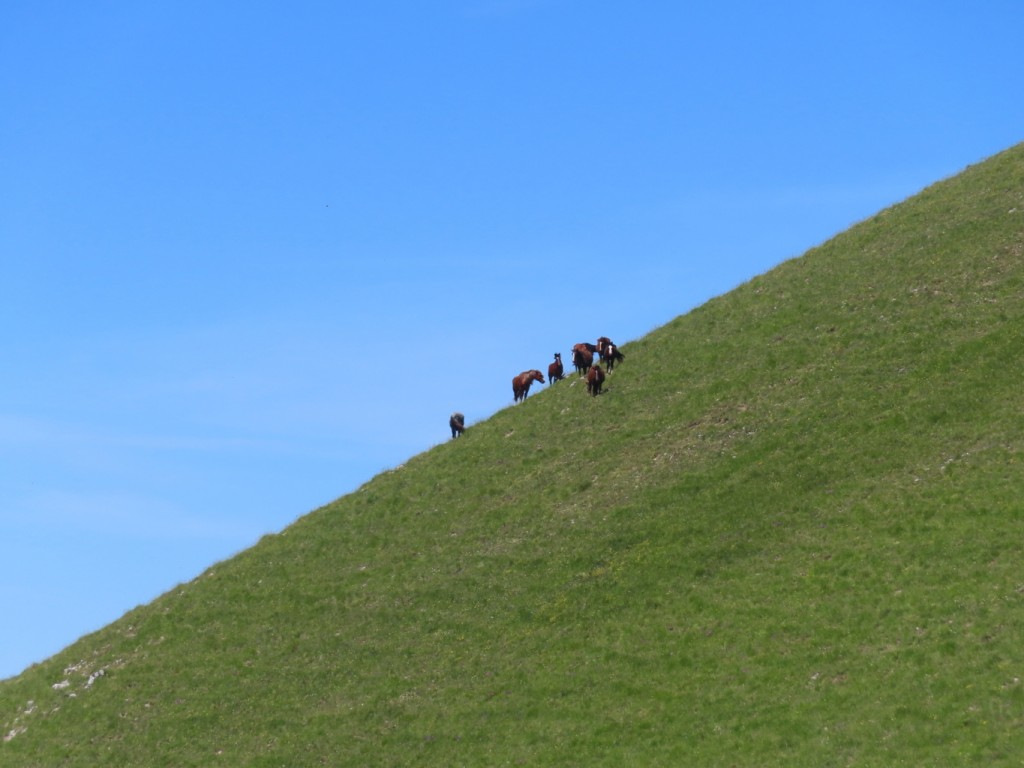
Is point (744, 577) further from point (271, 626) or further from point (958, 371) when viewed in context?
point (271, 626)

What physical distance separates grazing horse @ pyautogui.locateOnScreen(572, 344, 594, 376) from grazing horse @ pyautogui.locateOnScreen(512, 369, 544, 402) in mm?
2867

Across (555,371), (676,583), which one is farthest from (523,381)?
(676,583)

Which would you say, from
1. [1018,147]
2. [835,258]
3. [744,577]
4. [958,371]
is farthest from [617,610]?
[1018,147]

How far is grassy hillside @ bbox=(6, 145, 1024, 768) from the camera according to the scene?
106 feet

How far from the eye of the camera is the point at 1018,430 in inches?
1583

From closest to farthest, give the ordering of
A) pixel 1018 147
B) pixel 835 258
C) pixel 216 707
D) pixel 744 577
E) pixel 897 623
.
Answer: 1. pixel 897 623
2. pixel 744 577
3. pixel 216 707
4. pixel 835 258
5. pixel 1018 147

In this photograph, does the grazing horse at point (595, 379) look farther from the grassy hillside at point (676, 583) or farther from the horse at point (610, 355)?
the horse at point (610, 355)

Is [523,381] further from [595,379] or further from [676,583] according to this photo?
[676,583]

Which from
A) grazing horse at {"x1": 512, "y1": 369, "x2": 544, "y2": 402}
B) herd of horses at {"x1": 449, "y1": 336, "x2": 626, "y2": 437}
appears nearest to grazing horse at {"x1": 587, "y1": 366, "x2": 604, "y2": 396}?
herd of horses at {"x1": 449, "y1": 336, "x2": 626, "y2": 437}

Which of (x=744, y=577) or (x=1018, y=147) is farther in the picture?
(x=1018, y=147)

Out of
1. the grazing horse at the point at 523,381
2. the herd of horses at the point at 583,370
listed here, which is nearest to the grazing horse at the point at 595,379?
the herd of horses at the point at 583,370

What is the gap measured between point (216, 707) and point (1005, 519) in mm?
25963

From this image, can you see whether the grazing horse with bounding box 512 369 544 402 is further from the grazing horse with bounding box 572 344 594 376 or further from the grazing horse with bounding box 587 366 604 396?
the grazing horse with bounding box 587 366 604 396

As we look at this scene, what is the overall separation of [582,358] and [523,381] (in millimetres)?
3812
